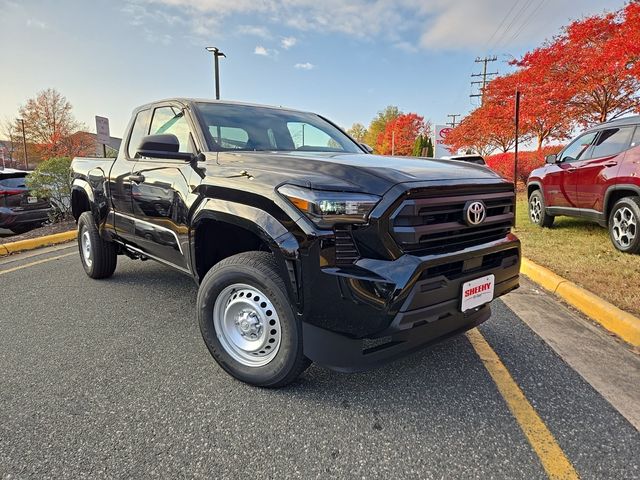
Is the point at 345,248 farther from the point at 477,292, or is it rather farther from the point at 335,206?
the point at 477,292

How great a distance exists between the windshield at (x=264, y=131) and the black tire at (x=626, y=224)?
12.7ft

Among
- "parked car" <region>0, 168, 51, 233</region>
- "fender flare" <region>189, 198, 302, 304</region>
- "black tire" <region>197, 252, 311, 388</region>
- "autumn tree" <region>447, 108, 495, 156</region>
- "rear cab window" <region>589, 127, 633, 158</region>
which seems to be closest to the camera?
"fender flare" <region>189, 198, 302, 304</region>

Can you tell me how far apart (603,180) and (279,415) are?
5.80 meters

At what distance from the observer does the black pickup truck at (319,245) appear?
6.57 feet

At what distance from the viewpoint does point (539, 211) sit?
25.3 ft

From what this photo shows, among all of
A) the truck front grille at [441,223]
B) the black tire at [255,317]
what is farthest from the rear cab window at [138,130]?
the truck front grille at [441,223]

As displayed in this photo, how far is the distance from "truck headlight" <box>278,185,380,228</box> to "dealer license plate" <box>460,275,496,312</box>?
28.1 inches

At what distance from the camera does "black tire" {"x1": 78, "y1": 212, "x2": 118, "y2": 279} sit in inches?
179

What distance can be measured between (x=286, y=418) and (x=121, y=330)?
1.88 metres

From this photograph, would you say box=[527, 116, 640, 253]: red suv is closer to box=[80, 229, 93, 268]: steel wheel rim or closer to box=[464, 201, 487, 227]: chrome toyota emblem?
box=[464, 201, 487, 227]: chrome toyota emblem

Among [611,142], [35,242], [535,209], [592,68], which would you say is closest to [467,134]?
[592,68]

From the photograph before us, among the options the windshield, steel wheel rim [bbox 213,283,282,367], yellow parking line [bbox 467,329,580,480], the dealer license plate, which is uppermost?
the windshield

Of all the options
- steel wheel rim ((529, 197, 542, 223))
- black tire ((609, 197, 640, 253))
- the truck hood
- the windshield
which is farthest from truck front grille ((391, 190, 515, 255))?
steel wheel rim ((529, 197, 542, 223))

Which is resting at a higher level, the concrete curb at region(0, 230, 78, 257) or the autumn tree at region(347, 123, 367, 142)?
the autumn tree at region(347, 123, 367, 142)
